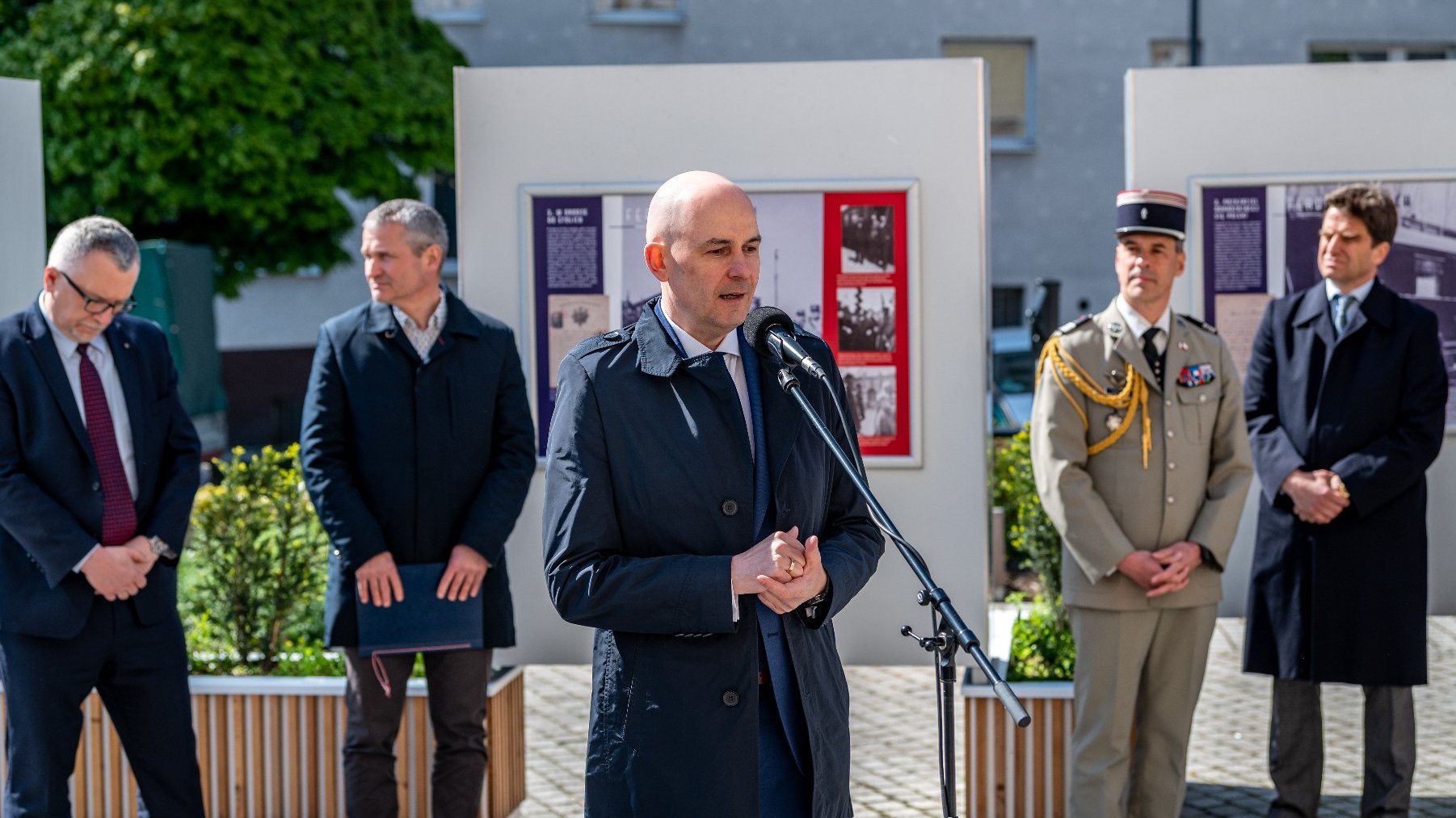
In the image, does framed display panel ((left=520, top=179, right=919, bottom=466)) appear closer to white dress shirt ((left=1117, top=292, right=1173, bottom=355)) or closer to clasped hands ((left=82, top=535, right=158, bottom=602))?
white dress shirt ((left=1117, top=292, right=1173, bottom=355))

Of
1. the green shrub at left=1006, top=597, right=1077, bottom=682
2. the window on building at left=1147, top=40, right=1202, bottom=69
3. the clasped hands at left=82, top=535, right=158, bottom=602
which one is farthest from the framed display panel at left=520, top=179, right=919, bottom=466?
the window on building at left=1147, top=40, right=1202, bottom=69

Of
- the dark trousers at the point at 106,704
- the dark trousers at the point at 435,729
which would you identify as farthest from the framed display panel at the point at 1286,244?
the dark trousers at the point at 106,704

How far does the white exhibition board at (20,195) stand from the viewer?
6.33 meters

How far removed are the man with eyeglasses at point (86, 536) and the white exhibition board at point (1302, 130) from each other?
12.7 feet

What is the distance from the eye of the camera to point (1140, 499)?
5.24 metres

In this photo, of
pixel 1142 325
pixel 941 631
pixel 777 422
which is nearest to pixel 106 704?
pixel 777 422

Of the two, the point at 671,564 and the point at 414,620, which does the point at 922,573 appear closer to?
the point at 671,564

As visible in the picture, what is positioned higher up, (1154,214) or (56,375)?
(1154,214)

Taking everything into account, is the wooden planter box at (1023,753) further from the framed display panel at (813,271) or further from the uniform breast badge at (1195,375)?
the uniform breast badge at (1195,375)

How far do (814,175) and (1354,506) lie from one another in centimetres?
231

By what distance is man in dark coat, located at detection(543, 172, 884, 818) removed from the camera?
3.21m

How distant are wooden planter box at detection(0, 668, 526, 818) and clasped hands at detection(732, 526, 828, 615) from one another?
3027 millimetres

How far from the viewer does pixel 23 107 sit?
21.1ft

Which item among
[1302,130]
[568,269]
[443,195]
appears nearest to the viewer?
[568,269]
